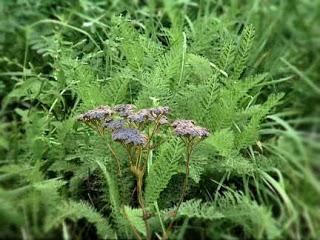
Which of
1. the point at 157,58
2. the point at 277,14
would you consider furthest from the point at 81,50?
the point at 277,14

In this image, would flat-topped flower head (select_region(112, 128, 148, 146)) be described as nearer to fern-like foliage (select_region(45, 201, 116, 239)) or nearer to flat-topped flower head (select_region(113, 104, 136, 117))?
flat-topped flower head (select_region(113, 104, 136, 117))

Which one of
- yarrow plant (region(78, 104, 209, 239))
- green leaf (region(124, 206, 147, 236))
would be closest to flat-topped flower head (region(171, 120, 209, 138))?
yarrow plant (region(78, 104, 209, 239))

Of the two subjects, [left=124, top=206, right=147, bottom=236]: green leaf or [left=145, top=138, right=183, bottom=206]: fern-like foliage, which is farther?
[left=145, top=138, right=183, bottom=206]: fern-like foliage

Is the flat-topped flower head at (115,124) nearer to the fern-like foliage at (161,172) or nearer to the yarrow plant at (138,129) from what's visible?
the yarrow plant at (138,129)

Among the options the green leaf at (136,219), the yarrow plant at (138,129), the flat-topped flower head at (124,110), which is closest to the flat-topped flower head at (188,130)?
the yarrow plant at (138,129)

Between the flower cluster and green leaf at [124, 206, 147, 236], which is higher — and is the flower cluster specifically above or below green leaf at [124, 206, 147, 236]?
above

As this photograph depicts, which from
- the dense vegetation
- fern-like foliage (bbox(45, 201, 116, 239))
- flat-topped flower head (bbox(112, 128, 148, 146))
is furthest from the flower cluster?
fern-like foliage (bbox(45, 201, 116, 239))

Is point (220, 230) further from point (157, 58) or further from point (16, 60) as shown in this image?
point (16, 60)

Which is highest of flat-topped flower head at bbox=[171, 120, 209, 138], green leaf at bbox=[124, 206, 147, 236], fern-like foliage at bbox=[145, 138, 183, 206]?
flat-topped flower head at bbox=[171, 120, 209, 138]
